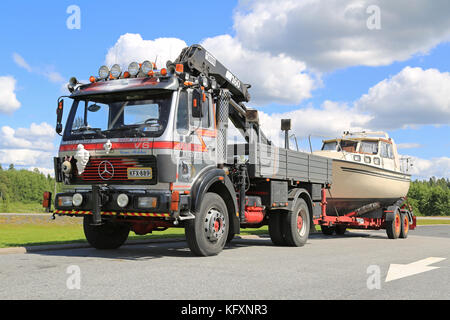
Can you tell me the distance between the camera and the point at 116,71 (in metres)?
9.47

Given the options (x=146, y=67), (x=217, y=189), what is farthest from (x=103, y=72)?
(x=217, y=189)

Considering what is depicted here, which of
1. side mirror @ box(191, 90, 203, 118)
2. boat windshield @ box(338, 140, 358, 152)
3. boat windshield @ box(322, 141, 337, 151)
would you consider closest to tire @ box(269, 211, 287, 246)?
side mirror @ box(191, 90, 203, 118)

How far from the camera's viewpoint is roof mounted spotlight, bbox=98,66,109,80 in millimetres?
9516

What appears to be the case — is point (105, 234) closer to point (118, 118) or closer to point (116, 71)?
point (118, 118)

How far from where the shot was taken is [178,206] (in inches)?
327

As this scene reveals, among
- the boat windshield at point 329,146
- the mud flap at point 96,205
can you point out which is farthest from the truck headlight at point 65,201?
the boat windshield at point 329,146

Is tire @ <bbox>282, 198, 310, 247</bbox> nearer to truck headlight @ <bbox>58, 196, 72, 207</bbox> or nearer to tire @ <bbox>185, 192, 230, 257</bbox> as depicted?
tire @ <bbox>185, 192, 230, 257</bbox>

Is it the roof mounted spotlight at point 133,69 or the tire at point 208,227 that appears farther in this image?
the roof mounted spotlight at point 133,69

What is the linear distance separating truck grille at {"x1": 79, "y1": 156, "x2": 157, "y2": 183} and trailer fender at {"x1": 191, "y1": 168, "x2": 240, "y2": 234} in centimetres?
84

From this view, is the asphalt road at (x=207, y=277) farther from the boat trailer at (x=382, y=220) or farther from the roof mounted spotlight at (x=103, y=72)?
the boat trailer at (x=382, y=220)

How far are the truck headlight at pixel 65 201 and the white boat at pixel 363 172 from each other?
27.4ft

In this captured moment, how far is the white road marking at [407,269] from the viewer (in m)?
7.31

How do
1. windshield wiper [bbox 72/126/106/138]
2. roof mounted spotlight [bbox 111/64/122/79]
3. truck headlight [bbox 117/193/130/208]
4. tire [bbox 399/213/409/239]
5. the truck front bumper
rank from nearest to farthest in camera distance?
the truck front bumper → truck headlight [bbox 117/193/130/208] → windshield wiper [bbox 72/126/106/138] → roof mounted spotlight [bbox 111/64/122/79] → tire [bbox 399/213/409/239]
